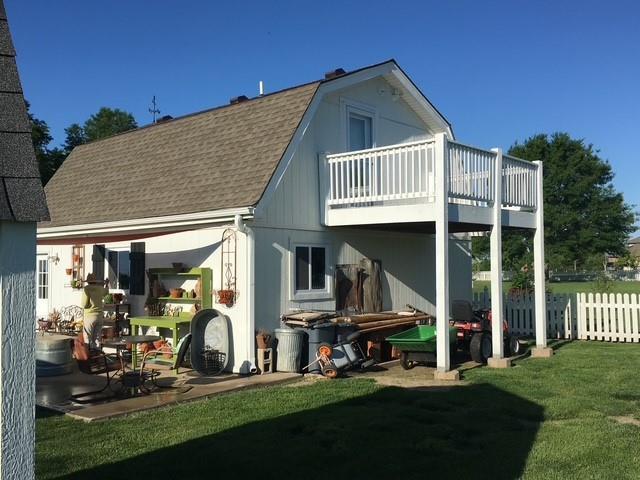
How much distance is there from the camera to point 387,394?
9.05 m

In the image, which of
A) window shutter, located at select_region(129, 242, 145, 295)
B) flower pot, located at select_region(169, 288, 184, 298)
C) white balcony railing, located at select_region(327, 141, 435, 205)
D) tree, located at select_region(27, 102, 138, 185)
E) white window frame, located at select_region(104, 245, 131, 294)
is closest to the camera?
white balcony railing, located at select_region(327, 141, 435, 205)

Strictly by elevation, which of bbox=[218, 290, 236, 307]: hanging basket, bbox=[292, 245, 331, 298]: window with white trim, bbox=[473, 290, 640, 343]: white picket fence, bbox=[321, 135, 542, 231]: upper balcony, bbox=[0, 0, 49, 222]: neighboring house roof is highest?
bbox=[321, 135, 542, 231]: upper balcony

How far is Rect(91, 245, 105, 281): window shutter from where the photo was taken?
14117 millimetres

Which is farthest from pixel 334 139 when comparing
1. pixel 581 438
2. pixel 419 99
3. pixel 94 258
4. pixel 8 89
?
pixel 8 89

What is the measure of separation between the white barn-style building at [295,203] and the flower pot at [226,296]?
110 mm

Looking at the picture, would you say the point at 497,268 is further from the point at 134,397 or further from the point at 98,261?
the point at 98,261

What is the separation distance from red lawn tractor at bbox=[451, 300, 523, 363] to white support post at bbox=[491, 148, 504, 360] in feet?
0.72

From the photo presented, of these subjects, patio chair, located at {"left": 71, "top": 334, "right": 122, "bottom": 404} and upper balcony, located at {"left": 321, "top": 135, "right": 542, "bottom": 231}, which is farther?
upper balcony, located at {"left": 321, "top": 135, "right": 542, "bottom": 231}

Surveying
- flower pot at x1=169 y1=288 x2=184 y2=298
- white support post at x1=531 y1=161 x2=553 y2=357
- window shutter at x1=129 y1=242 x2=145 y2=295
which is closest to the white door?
window shutter at x1=129 y1=242 x2=145 y2=295

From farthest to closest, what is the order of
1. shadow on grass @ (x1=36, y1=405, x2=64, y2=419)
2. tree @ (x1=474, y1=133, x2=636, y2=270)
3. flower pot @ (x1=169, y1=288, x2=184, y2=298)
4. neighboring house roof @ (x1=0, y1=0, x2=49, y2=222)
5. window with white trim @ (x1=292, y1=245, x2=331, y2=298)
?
tree @ (x1=474, y1=133, x2=636, y2=270) < window with white trim @ (x1=292, y1=245, x2=331, y2=298) < flower pot @ (x1=169, y1=288, x2=184, y2=298) < shadow on grass @ (x1=36, y1=405, x2=64, y2=419) < neighboring house roof @ (x1=0, y1=0, x2=49, y2=222)

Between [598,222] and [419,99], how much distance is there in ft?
195

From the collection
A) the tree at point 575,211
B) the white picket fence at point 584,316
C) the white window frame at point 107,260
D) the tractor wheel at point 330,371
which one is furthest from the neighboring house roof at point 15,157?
the tree at point 575,211

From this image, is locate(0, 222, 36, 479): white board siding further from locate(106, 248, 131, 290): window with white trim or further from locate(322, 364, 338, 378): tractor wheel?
locate(106, 248, 131, 290): window with white trim

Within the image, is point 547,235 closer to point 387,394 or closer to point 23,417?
point 387,394
